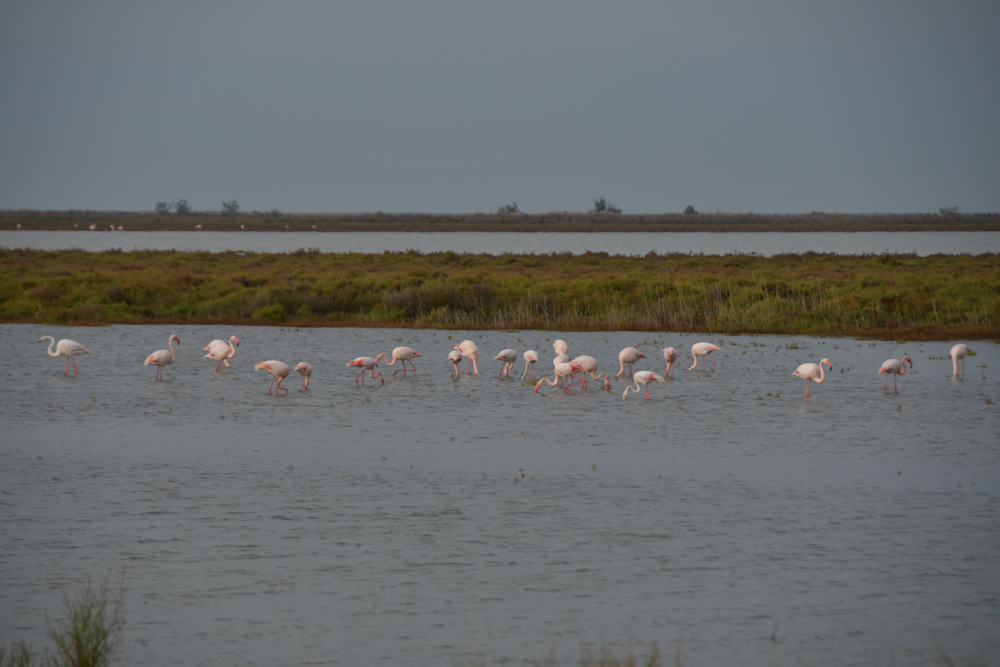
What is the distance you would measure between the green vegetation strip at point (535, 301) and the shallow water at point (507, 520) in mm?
11713

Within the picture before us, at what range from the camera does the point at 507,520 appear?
10164 mm

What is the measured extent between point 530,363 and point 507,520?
1039cm

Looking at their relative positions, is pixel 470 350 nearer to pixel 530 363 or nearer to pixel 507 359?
pixel 507 359

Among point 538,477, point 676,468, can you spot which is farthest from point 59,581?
point 676,468

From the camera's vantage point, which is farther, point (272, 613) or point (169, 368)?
point (169, 368)

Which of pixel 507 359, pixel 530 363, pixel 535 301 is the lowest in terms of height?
pixel 530 363

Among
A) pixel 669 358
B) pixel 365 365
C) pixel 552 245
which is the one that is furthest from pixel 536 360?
pixel 552 245

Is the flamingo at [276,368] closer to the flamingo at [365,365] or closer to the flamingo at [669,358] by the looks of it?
the flamingo at [365,365]

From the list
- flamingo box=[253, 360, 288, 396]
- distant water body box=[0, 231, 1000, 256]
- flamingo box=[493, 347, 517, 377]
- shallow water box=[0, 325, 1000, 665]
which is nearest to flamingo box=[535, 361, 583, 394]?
shallow water box=[0, 325, 1000, 665]

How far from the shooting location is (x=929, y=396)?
17969mm

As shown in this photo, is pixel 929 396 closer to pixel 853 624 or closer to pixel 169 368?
pixel 853 624

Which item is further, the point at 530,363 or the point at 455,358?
the point at 530,363

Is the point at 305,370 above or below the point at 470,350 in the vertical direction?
below

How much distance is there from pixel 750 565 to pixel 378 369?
13.4m
